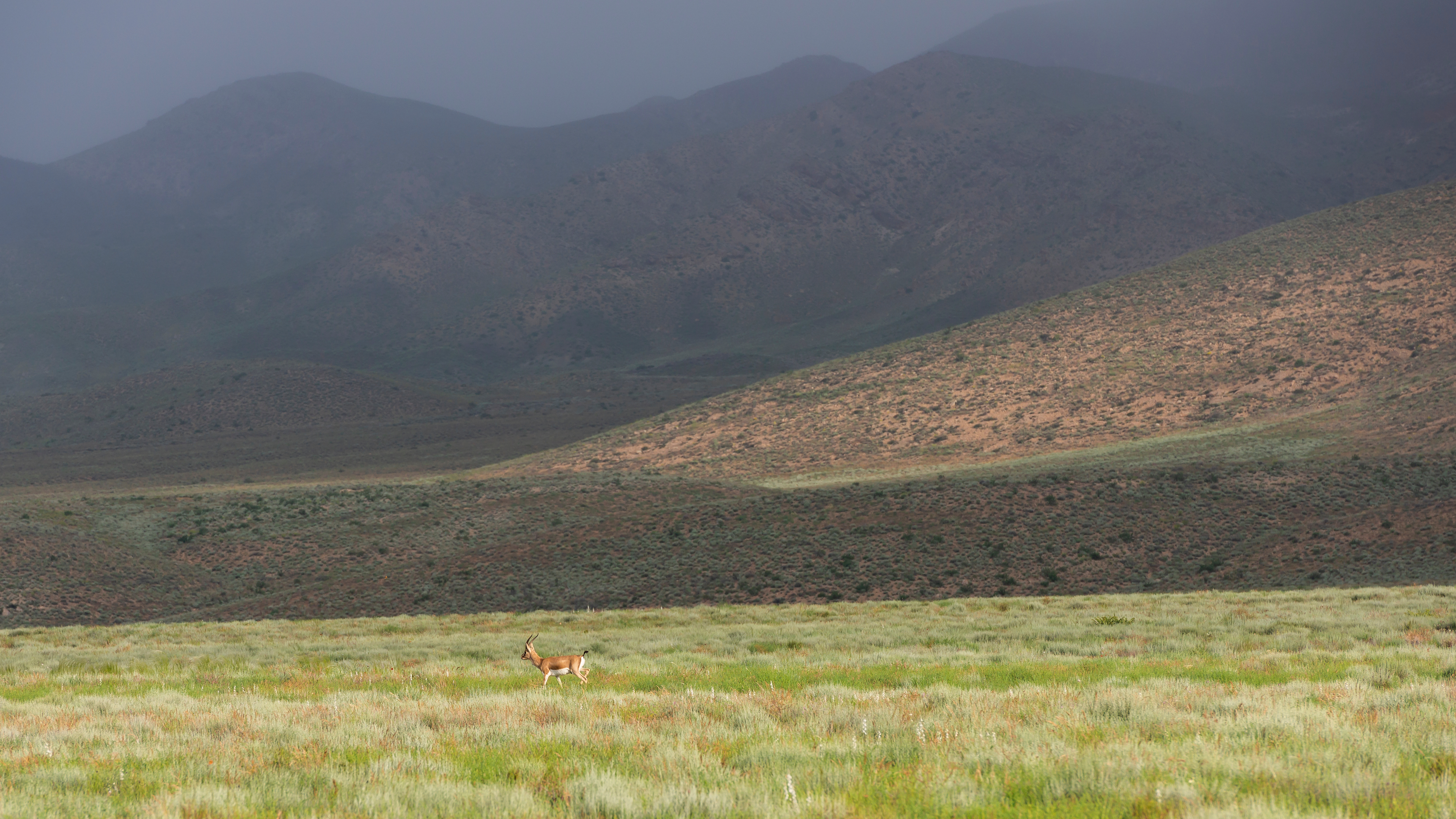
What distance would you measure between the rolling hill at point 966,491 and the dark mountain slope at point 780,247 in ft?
217

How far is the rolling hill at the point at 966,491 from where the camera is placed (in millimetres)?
33000

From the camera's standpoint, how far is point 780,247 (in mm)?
166000

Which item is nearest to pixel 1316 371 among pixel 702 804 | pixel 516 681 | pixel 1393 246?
pixel 1393 246

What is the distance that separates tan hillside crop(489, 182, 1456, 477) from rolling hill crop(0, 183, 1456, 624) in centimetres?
23

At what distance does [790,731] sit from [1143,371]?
60735 millimetres

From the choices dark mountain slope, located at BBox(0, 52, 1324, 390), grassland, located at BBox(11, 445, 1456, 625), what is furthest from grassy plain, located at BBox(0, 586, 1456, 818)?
dark mountain slope, located at BBox(0, 52, 1324, 390)

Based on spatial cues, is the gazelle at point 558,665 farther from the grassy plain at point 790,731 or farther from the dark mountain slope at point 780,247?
the dark mountain slope at point 780,247

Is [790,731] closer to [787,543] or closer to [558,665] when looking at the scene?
[558,665]

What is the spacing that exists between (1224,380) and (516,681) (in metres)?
56.5

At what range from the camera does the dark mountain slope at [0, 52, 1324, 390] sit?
146750 mm

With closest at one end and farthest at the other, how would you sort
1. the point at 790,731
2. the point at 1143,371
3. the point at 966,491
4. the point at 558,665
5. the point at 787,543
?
the point at 790,731
the point at 558,665
the point at 787,543
the point at 966,491
the point at 1143,371

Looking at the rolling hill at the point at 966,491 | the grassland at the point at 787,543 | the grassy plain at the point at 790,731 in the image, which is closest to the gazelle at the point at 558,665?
the grassy plain at the point at 790,731

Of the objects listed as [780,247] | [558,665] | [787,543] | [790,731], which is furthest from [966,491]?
[780,247]

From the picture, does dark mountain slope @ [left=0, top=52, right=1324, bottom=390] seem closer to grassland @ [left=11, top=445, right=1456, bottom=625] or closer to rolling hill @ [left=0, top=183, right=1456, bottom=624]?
rolling hill @ [left=0, top=183, right=1456, bottom=624]
